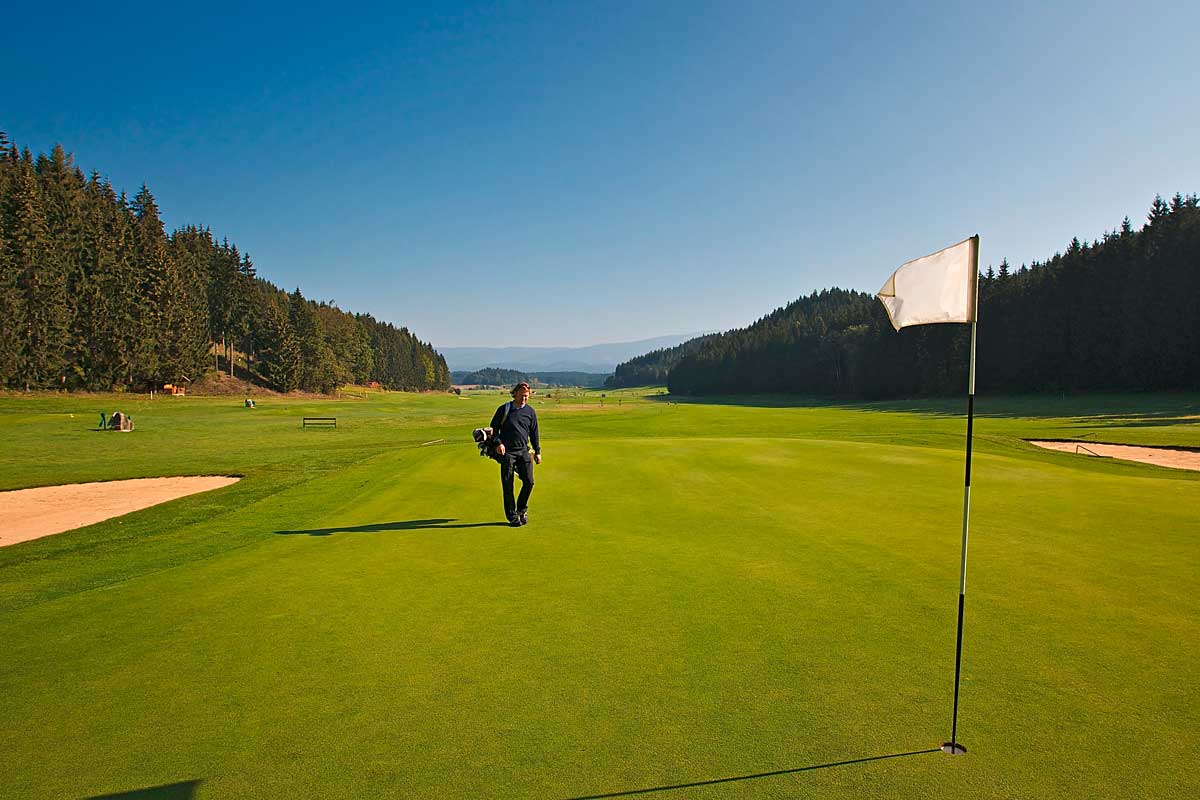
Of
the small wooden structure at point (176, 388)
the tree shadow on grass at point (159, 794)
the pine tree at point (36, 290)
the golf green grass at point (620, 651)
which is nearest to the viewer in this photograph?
the tree shadow on grass at point (159, 794)

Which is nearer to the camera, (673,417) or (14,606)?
(14,606)

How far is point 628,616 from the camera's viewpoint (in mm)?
5883

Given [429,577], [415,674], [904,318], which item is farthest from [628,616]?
[904,318]

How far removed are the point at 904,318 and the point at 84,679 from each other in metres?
7.16

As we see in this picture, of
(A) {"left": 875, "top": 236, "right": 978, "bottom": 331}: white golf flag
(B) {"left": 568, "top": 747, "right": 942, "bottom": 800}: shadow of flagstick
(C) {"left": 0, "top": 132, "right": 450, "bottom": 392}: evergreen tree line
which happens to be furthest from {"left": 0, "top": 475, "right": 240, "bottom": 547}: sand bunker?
(C) {"left": 0, "top": 132, "right": 450, "bottom": 392}: evergreen tree line

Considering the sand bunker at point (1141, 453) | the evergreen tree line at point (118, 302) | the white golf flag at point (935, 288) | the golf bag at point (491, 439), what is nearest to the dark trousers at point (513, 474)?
the golf bag at point (491, 439)

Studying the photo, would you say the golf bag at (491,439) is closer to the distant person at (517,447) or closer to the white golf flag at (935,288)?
the distant person at (517,447)

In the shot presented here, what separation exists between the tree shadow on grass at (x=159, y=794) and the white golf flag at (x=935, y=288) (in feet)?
18.4

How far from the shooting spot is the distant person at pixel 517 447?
1011 centimetres

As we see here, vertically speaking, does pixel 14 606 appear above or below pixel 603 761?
below

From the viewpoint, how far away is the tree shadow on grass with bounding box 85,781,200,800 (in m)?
3.28

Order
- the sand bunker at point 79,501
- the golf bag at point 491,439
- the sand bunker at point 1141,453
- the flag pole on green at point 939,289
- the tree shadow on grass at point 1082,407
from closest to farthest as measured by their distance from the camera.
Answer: the flag pole on green at point 939,289 → the golf bag at point 491,439 → the sand bunker at point 79,501 → the sand bunker at point 1141,453 → the tree shadow on grass at point 1082,407

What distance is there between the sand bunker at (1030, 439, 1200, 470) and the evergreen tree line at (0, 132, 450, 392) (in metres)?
79.3

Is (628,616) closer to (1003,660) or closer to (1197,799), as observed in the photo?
(1003,660)
